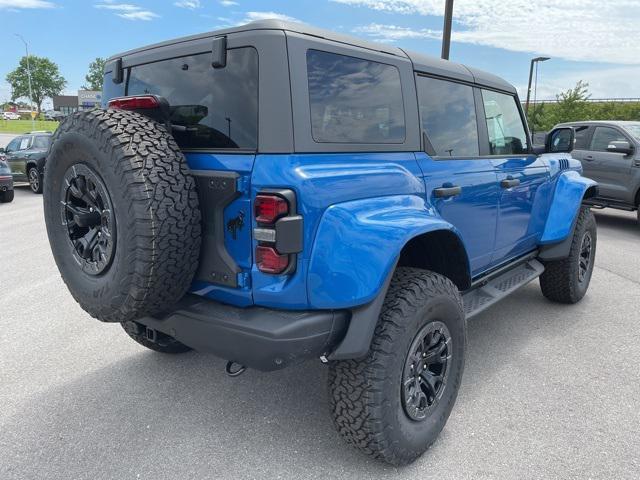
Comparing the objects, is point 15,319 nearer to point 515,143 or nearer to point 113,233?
point 113,233

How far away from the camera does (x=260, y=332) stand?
6.63 ft

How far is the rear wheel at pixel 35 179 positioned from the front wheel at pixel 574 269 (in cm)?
1388

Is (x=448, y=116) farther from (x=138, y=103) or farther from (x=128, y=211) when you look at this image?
(x=128, y=211)

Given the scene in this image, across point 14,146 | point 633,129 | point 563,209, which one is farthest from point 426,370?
point 14,146

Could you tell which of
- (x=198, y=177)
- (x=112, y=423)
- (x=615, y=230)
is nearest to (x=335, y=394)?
(x=198, y=177)

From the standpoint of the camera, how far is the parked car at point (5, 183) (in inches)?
465

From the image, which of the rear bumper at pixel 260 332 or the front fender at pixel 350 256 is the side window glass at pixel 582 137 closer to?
the front fender at pixel 350 256

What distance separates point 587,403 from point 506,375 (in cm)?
51

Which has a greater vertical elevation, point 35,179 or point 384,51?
point 384,51

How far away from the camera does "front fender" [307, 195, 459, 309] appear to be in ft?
6.73

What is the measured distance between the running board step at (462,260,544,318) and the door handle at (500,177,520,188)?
2.42ft

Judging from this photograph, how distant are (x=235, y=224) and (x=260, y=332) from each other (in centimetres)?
48

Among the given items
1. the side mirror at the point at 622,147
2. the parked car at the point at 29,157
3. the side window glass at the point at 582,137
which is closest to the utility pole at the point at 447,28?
the side window glass at the point at 582,137

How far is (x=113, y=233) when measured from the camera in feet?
6.94
